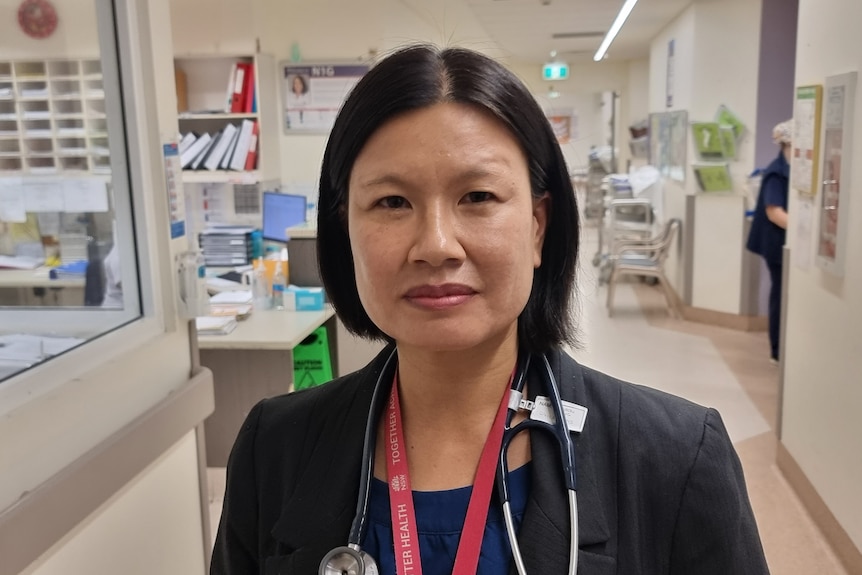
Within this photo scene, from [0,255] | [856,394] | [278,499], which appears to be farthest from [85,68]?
[856,394]

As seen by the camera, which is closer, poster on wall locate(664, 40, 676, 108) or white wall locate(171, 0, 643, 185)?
white wall locate(171, 0, 643, 185)

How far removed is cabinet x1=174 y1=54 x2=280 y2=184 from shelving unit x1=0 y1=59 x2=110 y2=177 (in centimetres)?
275

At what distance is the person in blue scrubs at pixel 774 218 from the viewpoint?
16.5ft

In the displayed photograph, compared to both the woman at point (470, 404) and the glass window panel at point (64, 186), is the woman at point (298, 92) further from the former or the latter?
the woman at point (470, 404)

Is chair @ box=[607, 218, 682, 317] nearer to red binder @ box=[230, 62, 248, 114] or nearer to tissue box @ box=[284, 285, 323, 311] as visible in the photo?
red binder @ box=[230, 62, 248, 114]

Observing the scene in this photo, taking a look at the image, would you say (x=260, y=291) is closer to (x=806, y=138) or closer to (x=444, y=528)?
(x=806, y=138)

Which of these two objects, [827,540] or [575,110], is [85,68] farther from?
[575,110]

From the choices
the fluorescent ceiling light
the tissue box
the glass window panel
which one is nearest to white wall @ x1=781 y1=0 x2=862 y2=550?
the tissue box

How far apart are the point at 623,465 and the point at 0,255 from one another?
1.73 m

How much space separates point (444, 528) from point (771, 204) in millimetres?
4809

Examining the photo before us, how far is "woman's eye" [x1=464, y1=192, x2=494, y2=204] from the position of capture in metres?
0.92

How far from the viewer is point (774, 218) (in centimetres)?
506

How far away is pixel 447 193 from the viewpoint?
91 centimetres

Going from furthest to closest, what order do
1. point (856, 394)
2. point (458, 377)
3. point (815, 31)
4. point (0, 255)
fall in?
point (815, 31) → point (856, 394) → point (0, 255) → point (458, 377)
